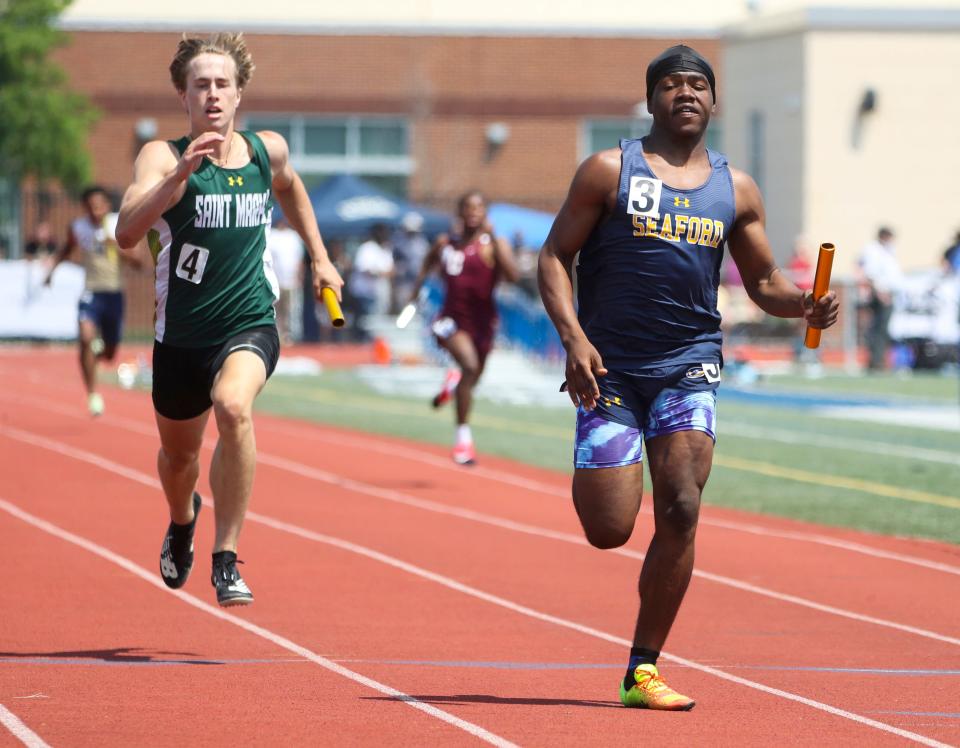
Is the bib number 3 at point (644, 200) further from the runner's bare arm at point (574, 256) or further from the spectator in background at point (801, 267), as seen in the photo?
the spectator in background at point (801, 267)

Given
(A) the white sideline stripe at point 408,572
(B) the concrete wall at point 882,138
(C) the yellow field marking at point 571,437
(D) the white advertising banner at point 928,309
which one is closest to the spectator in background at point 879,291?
(D) the white advertising banner at point 928,309

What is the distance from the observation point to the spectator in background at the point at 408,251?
3381 centimetres

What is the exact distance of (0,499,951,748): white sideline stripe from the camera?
21.9 ft

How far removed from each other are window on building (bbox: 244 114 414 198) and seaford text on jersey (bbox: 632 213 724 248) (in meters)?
38.3

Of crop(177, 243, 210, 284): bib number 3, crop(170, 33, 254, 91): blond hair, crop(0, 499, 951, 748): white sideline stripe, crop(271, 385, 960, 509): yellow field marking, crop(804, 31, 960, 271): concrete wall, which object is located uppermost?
crop(804, 31, 960, 271): concrete wall

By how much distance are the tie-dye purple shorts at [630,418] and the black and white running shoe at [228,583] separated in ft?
4.79

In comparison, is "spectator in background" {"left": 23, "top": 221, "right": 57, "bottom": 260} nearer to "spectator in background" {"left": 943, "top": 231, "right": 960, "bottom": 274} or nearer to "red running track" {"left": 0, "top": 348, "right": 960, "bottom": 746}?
"spectator in background" {"left": 943, "top": 231, "right": 960, "bottom": 274}

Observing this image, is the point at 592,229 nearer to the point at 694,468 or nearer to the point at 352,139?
the point at 694,468

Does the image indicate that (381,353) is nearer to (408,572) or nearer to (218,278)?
(408,572)

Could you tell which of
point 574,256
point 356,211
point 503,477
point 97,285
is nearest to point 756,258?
point 574,256

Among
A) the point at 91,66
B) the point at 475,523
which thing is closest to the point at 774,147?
A: the point at 91,66

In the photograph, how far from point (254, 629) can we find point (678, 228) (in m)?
2.79

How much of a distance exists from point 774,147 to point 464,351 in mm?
19934

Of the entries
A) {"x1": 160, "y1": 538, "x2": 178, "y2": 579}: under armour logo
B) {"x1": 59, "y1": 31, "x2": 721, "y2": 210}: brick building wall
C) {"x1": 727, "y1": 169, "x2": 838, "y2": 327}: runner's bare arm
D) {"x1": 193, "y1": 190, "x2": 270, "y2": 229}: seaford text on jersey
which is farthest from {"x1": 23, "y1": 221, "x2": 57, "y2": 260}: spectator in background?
{"x1": 727, "y1": 169, "x2": 838, "y2": 327}: runner's bare arm
